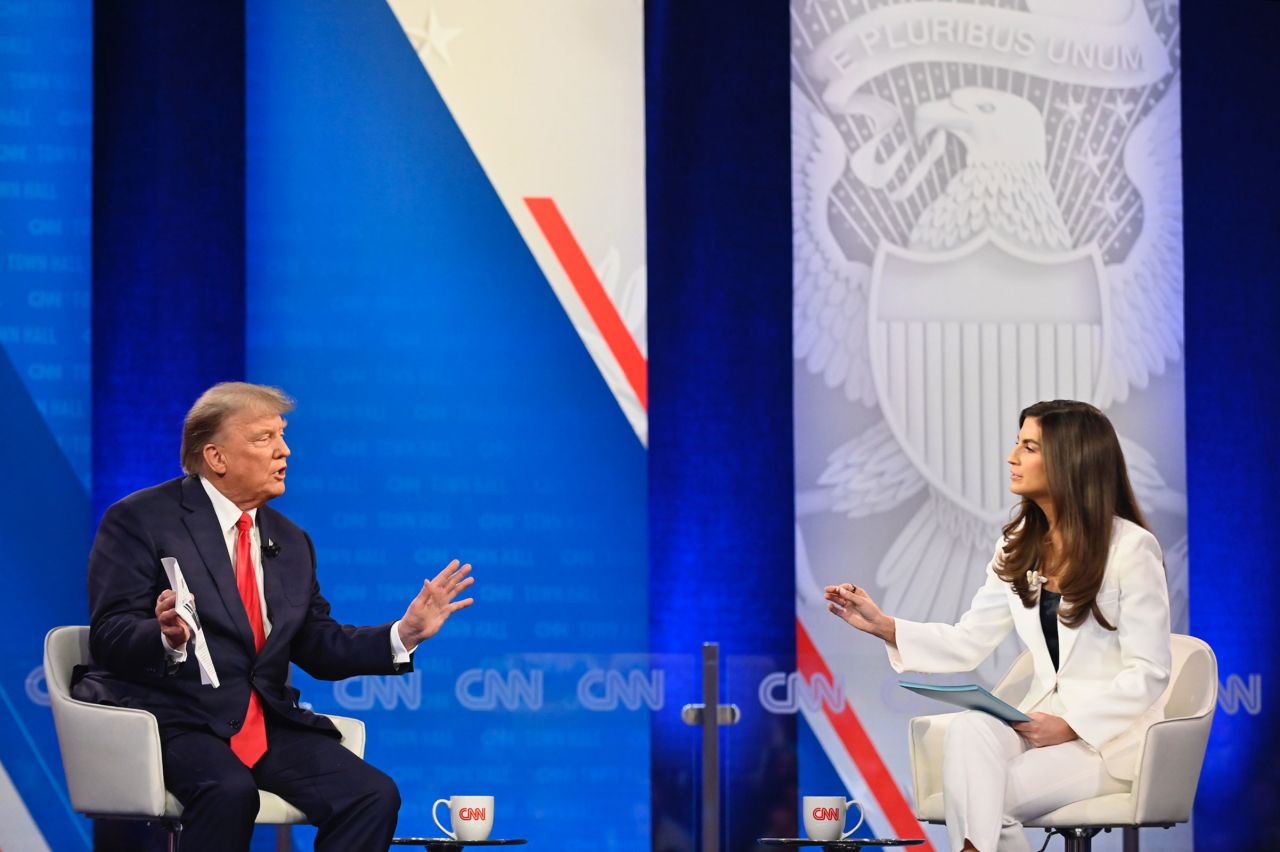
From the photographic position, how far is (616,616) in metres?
5.04

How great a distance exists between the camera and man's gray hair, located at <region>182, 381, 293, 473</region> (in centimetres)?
343

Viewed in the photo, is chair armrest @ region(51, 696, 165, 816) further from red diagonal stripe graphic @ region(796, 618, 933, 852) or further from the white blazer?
the white blazer

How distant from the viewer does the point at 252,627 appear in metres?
3.33

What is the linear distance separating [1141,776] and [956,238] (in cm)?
235

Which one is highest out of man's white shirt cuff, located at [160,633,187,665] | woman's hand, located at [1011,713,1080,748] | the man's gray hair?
the man's gray hair

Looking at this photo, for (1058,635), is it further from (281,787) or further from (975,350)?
(975,350)

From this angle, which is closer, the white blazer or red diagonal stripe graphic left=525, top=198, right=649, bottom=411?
the white blazer

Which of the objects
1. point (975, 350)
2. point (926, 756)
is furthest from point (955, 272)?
point (926, 756)

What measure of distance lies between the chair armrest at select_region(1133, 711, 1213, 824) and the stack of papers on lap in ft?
0.87

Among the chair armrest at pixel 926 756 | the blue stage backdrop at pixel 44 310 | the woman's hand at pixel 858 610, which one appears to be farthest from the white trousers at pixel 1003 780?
the blue stage backdrop at pixel 44 310

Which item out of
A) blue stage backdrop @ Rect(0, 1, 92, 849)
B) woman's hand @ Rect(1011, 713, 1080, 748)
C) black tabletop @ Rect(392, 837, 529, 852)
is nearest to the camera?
woman's hand @ Rect(1011, 713, 1080, 748)

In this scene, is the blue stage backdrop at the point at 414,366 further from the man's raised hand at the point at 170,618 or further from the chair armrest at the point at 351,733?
the man's raised hand at the point at 170,618

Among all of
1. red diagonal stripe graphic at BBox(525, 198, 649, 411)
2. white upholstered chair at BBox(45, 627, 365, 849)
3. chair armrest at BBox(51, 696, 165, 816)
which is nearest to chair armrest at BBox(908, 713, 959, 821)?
white upholstered chair at BBox(45, 627, 365, 849)

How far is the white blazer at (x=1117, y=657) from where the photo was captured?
334cm
